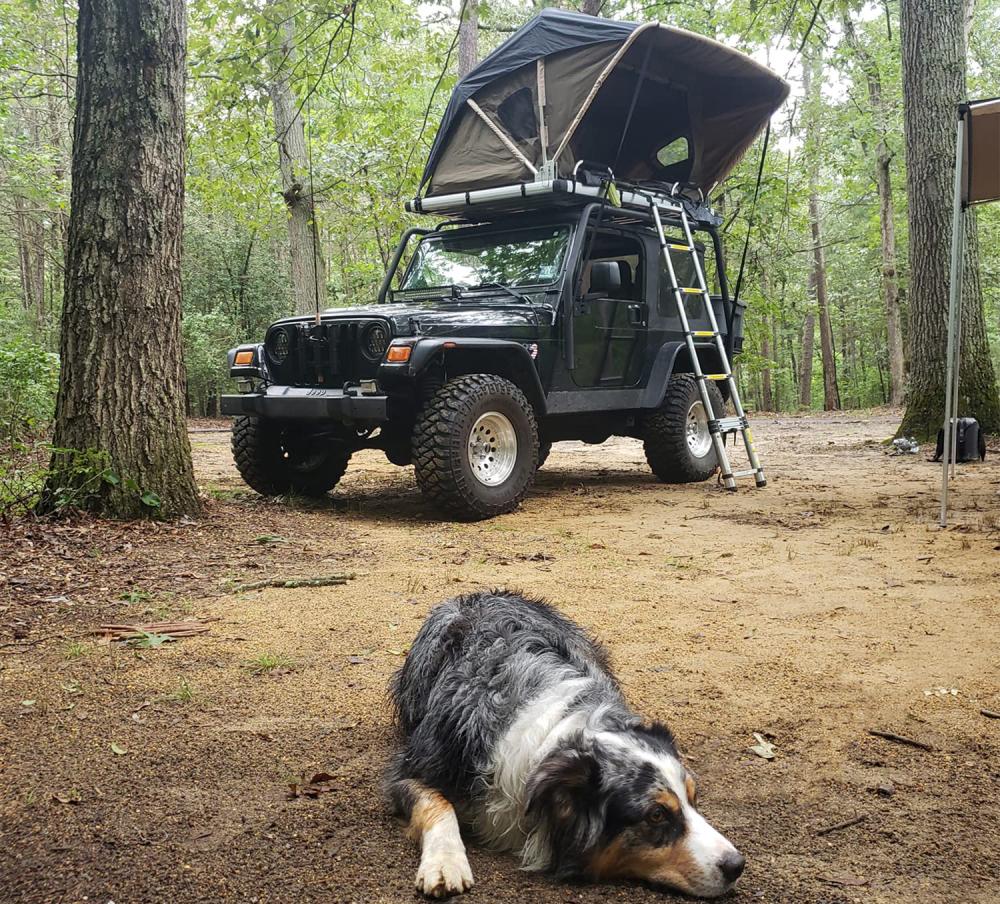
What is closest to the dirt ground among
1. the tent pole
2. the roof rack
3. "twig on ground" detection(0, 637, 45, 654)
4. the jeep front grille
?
"twig on ground" detection(0, 637, 45, 654)

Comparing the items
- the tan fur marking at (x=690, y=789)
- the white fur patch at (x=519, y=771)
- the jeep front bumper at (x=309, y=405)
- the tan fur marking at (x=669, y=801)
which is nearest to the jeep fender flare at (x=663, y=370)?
the jeep front bumper at (x=309, y=405)

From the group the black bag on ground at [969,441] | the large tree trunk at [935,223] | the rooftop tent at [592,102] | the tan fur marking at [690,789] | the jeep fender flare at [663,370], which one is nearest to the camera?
the tan fur marking at [690,789]

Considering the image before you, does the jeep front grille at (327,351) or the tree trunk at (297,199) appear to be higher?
the tree trunk at (297,199)

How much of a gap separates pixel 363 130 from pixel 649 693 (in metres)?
14.8

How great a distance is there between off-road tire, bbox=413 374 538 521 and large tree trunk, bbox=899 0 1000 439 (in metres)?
6.10

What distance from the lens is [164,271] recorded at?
20.1ft

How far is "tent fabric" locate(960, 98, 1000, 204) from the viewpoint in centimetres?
568

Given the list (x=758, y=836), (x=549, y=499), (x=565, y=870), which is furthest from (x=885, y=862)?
(x=549, y=499)

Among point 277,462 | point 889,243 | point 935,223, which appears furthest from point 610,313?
point 889,243

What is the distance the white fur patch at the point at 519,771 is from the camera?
2107mm

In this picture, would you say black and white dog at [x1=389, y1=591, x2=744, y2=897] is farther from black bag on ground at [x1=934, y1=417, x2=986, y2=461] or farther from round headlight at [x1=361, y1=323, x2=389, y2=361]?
black bag on ground at [x1=934, y1=417, x2=986, y2=461]

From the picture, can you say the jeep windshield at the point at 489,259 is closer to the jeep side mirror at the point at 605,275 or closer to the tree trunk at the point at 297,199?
the jeep side mirror at the point at 605,275

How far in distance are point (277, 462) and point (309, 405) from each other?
1.18 metres

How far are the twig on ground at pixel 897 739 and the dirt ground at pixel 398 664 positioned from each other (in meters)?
0.02
